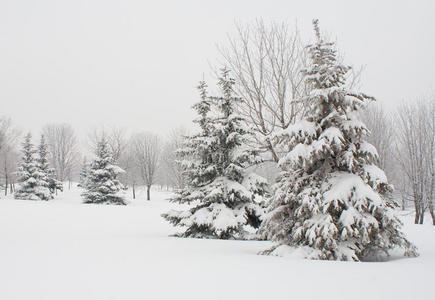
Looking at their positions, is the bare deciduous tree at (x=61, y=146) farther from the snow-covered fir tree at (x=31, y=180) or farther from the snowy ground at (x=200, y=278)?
the snowy ground at (x=200, y=278)

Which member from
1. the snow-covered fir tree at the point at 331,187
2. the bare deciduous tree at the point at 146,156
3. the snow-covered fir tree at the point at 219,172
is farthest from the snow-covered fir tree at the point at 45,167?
the snow-covered fir tree at the point at 331,187

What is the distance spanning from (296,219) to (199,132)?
180 inches

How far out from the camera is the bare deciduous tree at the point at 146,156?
1314 inches

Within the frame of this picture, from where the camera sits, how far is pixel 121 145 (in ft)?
118

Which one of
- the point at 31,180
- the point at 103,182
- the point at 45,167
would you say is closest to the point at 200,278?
the point at 103,182

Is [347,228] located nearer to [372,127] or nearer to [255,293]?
[255,293]

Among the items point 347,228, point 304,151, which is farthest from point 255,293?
point 304,151

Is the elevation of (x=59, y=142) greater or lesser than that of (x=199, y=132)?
greater

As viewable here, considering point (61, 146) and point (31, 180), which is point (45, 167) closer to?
point (31, 180)

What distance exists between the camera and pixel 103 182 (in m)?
23.9

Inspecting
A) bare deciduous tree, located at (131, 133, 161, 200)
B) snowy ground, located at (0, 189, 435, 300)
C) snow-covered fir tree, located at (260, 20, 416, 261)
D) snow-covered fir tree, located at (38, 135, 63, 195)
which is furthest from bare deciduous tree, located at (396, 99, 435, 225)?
snow-covered fir tree, located at (38, 135, 63, 195)

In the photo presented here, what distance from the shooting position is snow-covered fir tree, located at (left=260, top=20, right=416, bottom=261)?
15.6ft

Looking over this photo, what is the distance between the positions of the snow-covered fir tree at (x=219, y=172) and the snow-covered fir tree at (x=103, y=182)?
1667cm

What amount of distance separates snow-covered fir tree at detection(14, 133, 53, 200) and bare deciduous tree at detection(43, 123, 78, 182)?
2048 centimetres
